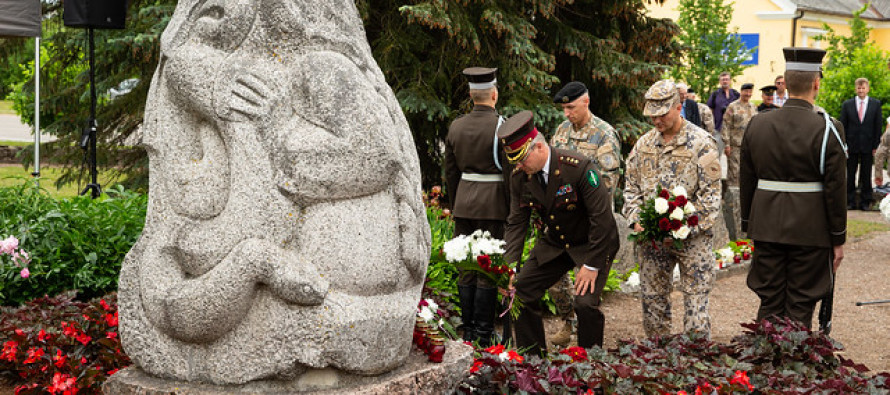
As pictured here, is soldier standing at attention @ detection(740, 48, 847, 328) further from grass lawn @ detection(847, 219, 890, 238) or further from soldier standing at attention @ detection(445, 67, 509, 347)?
grass lawn @ detection(847, 219, 890, 238)

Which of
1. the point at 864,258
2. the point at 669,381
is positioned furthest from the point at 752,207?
the point at 864,258

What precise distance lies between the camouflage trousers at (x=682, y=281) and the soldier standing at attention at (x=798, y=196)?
1.12 ft

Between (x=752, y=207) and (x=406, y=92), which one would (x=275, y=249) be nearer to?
(x=752, y=207)

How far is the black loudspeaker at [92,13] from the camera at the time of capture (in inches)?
352

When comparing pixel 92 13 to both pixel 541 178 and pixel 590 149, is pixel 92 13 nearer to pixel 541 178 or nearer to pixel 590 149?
pixel 590 149

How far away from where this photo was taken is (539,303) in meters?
6.20

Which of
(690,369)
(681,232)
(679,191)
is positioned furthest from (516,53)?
(690,369)

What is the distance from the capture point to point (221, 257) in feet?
12.4

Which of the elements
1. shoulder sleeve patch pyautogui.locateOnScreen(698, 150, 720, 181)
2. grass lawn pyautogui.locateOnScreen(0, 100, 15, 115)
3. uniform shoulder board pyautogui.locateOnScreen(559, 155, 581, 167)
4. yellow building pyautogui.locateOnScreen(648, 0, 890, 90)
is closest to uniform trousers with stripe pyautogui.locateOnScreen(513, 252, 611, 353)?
uniform shoulder board pyautogui.locateOnScreen(559, 155, 581, 167)

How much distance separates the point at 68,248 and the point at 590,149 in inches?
164

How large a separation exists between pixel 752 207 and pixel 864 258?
6.31 m

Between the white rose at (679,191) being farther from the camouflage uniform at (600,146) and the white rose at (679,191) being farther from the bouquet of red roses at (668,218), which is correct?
the camouflage uniform at (600,146)

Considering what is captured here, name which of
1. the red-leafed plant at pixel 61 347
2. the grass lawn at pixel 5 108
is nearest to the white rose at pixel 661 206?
the red-leafed plant at pixel 61 347

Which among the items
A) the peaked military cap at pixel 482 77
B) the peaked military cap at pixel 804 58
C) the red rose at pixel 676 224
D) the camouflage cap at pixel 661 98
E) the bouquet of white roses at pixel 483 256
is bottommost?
the bouquet of white roses at pixel 483 256
